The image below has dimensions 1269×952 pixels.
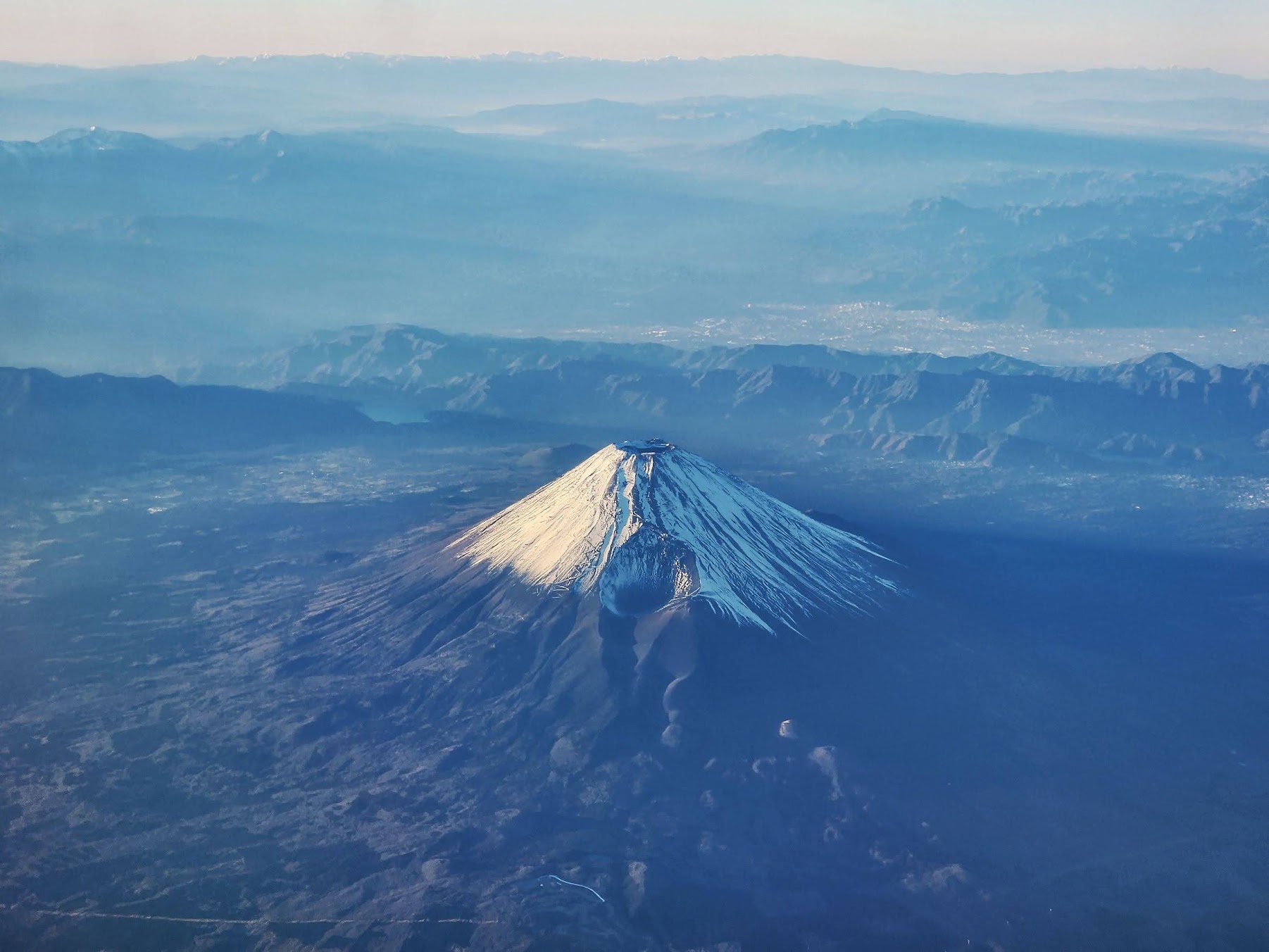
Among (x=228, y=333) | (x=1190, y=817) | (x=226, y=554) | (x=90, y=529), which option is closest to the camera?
(x=1190, y=817)

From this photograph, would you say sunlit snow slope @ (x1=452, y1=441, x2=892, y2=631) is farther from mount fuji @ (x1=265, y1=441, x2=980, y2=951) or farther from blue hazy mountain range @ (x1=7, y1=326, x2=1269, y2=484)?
blue hazy mountain range @ (x1=7, y1=326, x2=1269, y2=484)

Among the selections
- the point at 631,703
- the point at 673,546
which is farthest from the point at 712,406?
the point at 631,703

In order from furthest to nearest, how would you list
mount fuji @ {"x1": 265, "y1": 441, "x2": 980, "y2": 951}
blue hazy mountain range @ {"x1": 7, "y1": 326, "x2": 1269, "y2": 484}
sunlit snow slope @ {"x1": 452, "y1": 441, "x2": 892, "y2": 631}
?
blue hazy mountain range @ {"x1": 7, "y1": 326, "x2": 1269, "y2": 484}
sunlit snow slope @ {"x1": 452, "y1": 441, "x2": 892, "y2": 631}
mount fuji @ {"x1": 265, "y1": 441, "x2": 980, "y2": 951}

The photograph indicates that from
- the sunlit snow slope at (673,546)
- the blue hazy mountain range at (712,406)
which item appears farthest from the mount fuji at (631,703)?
the blue hazy mountain range at (712,406)

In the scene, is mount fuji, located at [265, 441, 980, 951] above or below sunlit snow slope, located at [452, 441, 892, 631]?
below

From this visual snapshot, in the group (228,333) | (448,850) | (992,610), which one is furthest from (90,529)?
(228,333)

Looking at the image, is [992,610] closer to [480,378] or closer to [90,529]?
[90,529]

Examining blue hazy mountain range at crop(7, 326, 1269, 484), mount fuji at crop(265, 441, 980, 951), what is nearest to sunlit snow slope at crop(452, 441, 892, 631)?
mount fuji at crop(265, 441, 980, 951)

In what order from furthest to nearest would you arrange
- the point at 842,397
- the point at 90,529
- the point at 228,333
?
the point at 228,333 < the point at 842,397 < the point at 90,529
